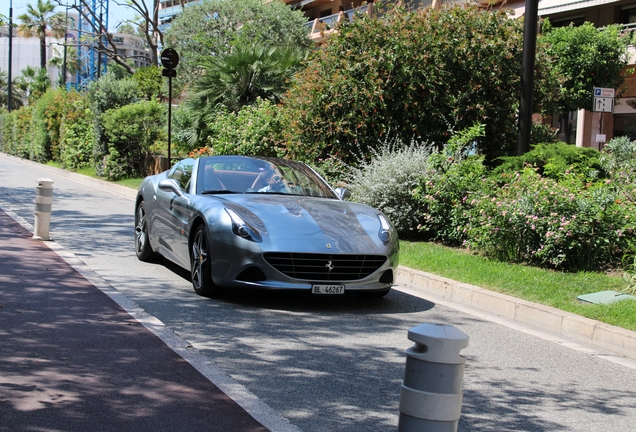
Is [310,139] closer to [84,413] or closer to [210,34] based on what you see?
[84,413]

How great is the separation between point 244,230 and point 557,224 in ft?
12.5

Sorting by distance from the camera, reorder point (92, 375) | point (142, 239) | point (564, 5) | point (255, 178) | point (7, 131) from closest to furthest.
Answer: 1. point (92, 375)
2. point (255, 178)
3. point (142, 239)
4. point (564, 5)
5. point (7, 131)

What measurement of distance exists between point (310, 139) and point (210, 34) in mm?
31270

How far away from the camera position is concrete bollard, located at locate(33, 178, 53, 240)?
442 inches

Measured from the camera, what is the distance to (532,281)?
8508mm

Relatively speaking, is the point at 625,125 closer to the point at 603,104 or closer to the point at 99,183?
the point at 603,104

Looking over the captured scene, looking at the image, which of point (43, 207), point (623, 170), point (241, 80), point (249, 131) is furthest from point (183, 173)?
point (241, 80)

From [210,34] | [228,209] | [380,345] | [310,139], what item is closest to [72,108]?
[210,34]

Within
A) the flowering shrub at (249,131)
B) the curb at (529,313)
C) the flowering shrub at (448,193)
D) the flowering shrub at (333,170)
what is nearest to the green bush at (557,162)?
the flowering shrub at (448,193)

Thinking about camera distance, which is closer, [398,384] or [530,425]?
[530,425]

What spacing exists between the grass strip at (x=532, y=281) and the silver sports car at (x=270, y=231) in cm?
138

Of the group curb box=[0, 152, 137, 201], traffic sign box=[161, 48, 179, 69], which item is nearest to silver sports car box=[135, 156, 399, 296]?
traffic sign box=[161, 48, 179, 69]

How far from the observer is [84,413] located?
430cm

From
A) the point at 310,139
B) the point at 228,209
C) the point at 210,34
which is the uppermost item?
the point at 210,34
